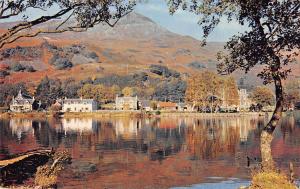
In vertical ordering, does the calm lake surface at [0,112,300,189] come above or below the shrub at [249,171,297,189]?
below

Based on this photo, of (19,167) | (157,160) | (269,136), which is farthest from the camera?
(157,160)

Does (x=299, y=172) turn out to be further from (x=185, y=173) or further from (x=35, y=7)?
(x=35, y=7)

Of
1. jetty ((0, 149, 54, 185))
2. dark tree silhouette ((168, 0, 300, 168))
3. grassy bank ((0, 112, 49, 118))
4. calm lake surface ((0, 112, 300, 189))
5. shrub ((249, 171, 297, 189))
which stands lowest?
calm lake surface ((0, 112, 300, 189))

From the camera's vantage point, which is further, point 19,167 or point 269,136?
point 19,167

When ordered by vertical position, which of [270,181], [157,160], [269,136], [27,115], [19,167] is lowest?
[157,160]

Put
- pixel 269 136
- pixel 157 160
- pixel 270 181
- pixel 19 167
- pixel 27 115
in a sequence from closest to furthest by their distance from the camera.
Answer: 1. pixel 270 181
2. pixel 269 136
3. pixel 19 167
4. pixel 157 160
5. pixel 27 115

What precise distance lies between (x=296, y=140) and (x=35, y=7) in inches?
2151

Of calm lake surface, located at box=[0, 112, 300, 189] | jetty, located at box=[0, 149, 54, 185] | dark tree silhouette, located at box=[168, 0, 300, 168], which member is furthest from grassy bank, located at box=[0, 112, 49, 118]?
dark tree silhouette, located at box=[168, 0, 300, 168]

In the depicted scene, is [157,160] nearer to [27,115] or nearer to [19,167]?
[19,167]

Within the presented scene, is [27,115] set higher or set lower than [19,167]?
higher

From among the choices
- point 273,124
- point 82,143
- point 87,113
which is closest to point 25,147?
point 82,143

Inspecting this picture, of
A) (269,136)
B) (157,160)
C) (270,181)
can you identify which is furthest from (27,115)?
(270,181)

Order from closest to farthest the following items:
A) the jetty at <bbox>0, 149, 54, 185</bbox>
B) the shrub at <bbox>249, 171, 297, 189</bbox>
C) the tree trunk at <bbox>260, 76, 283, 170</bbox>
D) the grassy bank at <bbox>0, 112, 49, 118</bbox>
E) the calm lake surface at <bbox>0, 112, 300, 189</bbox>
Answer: the shrub at <bbox>249, 171, 297, 189</bbox> → the tree trunk at <bbox>260, 76, 283, 170</bbox> → the jetty at <bbox>0, 149, 54, 185</bbox> → the calm lake surface at <bbox>0, 112, 300, 189</bbox> → the grassy bank at <bbox>0, 112, 49, 118</bbox>

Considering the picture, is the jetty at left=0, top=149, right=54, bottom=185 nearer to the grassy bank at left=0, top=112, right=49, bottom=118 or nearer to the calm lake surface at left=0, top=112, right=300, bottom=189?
the calm lake surface at left=0, top=112, right=300, bottom=189
